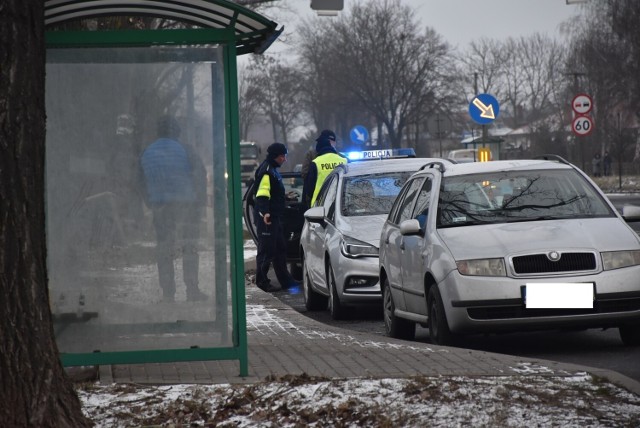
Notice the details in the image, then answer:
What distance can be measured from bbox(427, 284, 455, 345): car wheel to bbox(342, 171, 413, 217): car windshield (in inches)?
151

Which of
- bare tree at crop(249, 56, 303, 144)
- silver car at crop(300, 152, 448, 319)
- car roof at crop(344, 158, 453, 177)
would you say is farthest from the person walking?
bare tree at crop(249, 56, 303, 144)

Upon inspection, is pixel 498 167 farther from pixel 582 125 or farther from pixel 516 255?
pixel 582 125

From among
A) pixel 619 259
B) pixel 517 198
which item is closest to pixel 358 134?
pixel 517 198

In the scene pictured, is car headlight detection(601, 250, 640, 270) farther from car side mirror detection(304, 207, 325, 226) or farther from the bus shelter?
car side mirror detection(304, 207, 325, 226)

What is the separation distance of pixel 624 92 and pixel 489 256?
57025 mm

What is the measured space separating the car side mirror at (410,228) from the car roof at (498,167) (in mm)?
738

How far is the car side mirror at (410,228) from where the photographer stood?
34.6 ft

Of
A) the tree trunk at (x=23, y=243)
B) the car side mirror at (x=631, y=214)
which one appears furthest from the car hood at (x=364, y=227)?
the tree trunk at (x=23, y=243)

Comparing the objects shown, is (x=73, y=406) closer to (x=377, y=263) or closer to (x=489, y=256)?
(x=489, y=256)

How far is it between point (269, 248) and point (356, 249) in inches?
161

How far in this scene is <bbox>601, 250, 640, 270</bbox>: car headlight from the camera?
970 cm

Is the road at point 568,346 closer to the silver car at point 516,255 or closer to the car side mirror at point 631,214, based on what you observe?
the silver car at point 516,255

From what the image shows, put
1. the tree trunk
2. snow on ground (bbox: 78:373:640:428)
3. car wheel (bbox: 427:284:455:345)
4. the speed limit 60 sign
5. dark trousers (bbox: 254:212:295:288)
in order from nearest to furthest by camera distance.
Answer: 1. the tree trunk
2. snow on ground (bbox: 78:373:640:428)
3. car wheel (bbox: 427:284:455:345)
4. dark trousers (bbox: 254:212:295:288)
5. the speed limit 60 sign

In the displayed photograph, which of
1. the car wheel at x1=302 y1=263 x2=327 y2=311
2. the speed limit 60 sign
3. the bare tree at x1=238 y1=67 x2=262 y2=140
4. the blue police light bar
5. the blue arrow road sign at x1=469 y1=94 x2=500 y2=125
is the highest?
the bare tree at x1=238 y1=67 x2=262 y2=140
